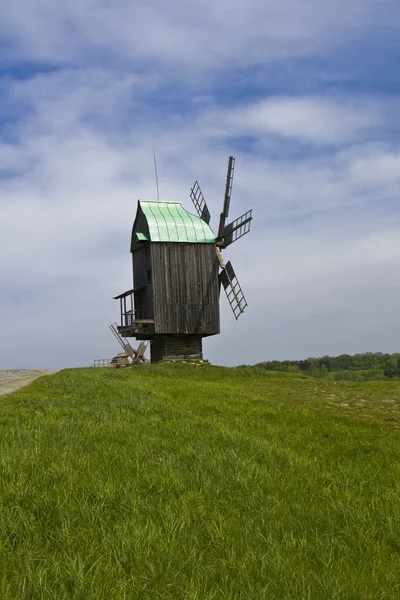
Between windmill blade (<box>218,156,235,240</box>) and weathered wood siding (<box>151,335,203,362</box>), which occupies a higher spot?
windmill blade (<box>218,156,235,240</box>)

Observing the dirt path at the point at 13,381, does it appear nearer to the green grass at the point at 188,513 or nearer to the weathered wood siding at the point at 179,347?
the green grass at the point at 188,513

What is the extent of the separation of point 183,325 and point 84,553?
31.8 meters

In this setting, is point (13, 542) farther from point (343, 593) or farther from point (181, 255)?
point (181, 255)

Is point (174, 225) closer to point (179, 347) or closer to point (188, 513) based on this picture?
point (179, 347)

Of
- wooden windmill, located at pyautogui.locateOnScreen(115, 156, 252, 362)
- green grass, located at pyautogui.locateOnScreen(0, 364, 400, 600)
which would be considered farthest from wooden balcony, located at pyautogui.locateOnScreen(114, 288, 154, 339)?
green grass, located at pyautogui.locateOnScreen(0, 364, 400, 600)

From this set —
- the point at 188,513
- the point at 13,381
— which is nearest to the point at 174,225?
the point at 13,381

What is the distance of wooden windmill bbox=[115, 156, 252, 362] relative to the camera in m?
35.8

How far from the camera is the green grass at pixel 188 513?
394 cm

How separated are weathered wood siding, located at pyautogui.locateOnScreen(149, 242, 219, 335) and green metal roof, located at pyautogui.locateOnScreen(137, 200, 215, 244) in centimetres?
41

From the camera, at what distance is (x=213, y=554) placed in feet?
14.6

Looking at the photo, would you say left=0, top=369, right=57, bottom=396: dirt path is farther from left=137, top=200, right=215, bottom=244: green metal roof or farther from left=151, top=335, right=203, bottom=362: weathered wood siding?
left=137, top=200, right=215, bottom=244: green metal roof

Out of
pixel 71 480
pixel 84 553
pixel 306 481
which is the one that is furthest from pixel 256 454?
pixel 84 553

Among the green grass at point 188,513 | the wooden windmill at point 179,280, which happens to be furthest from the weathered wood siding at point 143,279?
the green grass at point 188,513

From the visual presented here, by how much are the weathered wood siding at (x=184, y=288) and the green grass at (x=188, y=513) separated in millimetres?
25634
